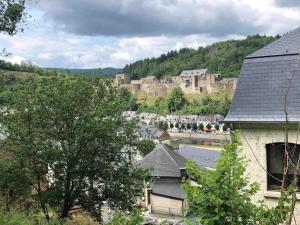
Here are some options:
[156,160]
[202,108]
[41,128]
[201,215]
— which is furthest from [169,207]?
[202,108]

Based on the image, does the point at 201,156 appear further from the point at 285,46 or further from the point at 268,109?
the point at 268,109

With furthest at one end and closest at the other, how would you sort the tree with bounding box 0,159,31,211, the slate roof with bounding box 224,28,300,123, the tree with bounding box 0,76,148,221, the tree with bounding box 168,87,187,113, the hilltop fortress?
1. the hilltop fortress
2. the tree with bounding box 168,87,187,113
3. the tree with bounding box 0,76,148,221
4. the tree with bounding box 0,159,31,211
5. the slate roof with bounding box 224,28,300,123

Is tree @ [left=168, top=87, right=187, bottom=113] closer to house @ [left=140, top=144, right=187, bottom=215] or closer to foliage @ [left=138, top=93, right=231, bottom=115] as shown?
foliage @ [left=138, top=93, right=231, bottom=115]

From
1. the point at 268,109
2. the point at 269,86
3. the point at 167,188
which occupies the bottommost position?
the point at 167,188

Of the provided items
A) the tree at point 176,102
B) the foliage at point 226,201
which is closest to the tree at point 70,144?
the foliage at point 226,201

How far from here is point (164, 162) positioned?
31.7 metres

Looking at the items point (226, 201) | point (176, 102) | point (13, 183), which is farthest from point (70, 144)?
point (176, 102)

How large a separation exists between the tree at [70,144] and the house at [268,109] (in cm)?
833

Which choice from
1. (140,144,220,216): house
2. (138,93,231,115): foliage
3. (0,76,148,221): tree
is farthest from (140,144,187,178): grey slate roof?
(138,93,231,115): foliage

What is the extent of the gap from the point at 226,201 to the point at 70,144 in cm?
1217

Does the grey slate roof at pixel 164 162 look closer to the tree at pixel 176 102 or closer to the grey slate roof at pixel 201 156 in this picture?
the grey slate roof at pixel 201 156

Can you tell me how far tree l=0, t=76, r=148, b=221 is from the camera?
17172 mm

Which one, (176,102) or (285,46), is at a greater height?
(176,102)

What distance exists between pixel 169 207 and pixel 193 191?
24392mm
